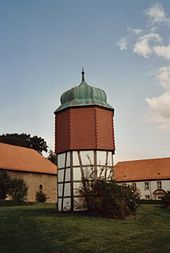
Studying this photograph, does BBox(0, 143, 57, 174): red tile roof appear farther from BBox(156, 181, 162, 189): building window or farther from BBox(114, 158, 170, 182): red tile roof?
BBox(156, 181, 162, 189): building window

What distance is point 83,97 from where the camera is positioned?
2170 centimetres

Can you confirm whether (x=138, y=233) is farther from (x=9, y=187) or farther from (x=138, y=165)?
(x=138, y=165)

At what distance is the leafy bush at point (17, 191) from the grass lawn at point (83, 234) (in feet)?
48.5

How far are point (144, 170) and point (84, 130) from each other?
3672 cm

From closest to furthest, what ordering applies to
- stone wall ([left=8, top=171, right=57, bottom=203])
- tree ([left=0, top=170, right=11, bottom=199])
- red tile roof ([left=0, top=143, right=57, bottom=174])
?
tree ([left=0, top=170, right=11, bottom=199]) → red tile roof ([left=0, top=143, right=57, bottom=174]) → stone wall ([left=8, top=171, right=57, bottom=203])

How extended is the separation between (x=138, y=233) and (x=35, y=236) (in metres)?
3.79

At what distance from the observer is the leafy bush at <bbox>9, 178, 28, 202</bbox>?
33044 mm

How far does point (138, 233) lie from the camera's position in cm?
1375

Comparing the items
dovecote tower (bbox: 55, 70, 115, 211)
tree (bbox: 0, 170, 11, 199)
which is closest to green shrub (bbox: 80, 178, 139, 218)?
dovecote tower (bbox: 55, 70, 115, 211)

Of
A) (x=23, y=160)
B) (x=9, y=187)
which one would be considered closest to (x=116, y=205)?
(x=9, y=187)

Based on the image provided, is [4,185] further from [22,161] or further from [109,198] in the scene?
[109,198]

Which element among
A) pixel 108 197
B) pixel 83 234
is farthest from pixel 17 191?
pixel 83 234

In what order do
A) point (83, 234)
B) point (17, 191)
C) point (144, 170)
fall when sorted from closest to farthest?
1. point (83, 234)
2. point (17, 191)
3. point (144, 170)

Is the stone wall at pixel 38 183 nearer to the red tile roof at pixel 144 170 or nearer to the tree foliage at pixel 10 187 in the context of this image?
the tree foliage at pixel 10 187
